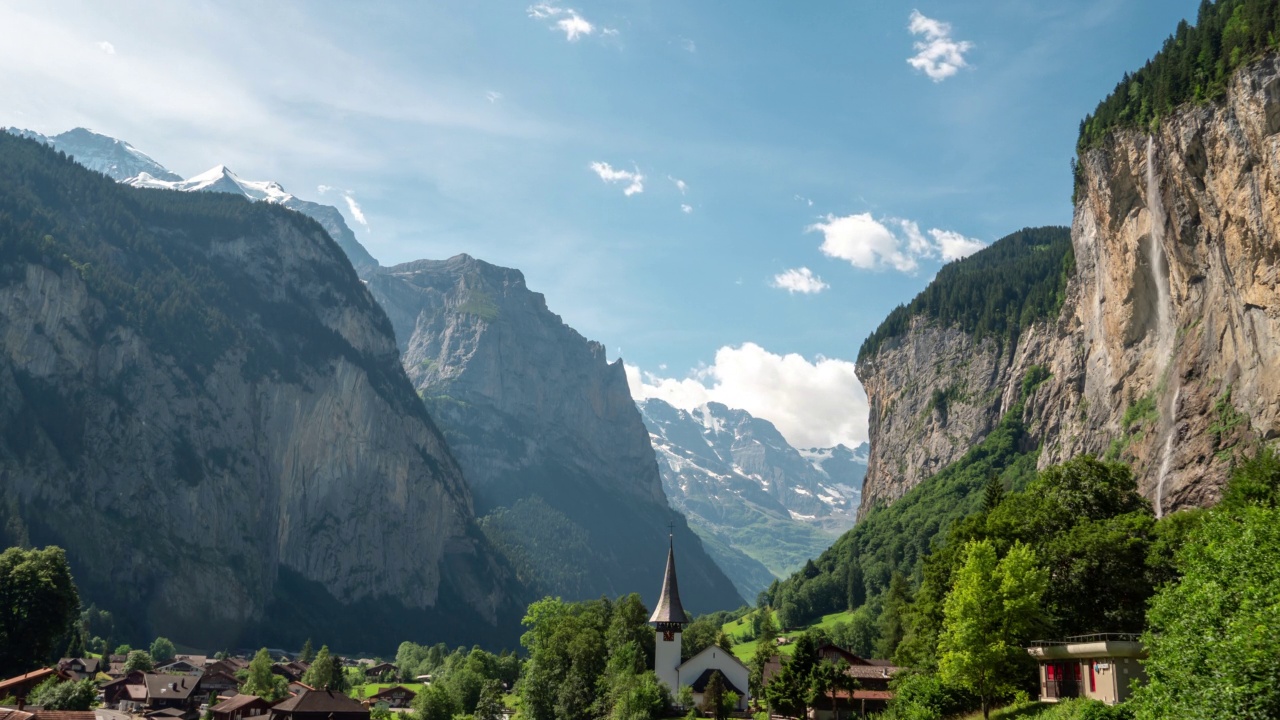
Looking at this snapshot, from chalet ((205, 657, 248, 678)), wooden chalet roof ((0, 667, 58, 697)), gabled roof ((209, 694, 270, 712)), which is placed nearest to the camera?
wooden chalet roof ((0, 667, 58, 697))

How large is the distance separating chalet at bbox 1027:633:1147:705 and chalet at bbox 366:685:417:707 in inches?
3907

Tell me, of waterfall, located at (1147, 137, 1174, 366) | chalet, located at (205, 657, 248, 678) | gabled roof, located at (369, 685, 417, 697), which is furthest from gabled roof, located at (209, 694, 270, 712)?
waterfall, located at (1147, 137, 1174, 366)

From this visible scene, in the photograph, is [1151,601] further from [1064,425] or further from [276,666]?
[276,666]

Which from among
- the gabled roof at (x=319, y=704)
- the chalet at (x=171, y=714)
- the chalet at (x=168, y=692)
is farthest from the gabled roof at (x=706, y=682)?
the chalet at (x=168, y=692)

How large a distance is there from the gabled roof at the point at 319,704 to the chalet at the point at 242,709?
588cm

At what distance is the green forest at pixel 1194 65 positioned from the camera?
77500 millimetres

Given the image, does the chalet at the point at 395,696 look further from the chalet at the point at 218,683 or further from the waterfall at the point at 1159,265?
the waterfall at the point at 1159,265

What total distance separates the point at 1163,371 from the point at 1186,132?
22.3 m

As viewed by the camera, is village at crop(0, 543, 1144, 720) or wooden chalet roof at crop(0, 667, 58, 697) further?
wooden chalet roof at crop(0, 667, 58, 697)

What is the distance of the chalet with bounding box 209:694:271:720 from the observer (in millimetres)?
108312

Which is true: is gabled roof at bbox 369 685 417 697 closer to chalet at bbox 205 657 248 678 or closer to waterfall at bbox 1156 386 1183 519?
chalet at bbox 205 657 248 678

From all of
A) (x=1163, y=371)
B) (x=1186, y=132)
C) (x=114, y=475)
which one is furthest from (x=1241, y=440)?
(x=114, y=475)

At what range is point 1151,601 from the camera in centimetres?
4412

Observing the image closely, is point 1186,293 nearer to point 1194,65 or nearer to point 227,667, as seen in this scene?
point 1194,65
